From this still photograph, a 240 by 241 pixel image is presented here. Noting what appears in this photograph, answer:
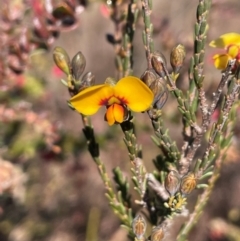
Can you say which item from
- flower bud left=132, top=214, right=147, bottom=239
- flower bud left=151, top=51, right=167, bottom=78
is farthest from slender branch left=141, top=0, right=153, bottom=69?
flower bud left=132, top=214, right=147, bottom=239

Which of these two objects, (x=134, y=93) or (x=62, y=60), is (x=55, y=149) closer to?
(x=62, y=60)

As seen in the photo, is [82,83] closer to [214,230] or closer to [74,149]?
[74,149]

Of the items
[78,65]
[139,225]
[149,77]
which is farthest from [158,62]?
[139,225]

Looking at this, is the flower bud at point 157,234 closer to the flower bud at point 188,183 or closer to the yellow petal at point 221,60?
the flower bud at point 188,183

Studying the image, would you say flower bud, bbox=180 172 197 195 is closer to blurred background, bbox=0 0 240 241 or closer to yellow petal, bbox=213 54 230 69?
yellow petal, bbox=213 54 230 69

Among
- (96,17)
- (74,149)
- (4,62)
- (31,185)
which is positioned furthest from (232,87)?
(96,17)

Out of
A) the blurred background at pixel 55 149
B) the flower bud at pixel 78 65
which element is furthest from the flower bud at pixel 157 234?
the blurred background at pixel 55 149

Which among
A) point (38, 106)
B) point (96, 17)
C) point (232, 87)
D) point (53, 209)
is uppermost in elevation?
point (96, 17)
